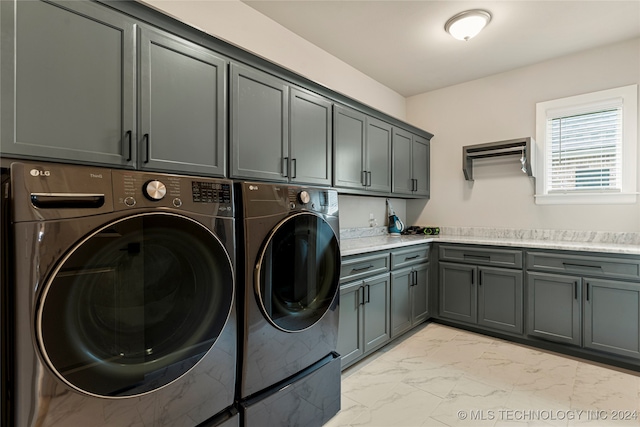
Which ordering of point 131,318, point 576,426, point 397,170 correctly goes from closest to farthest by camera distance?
1. point 131,318
2. point 576,426
3. point 397,170

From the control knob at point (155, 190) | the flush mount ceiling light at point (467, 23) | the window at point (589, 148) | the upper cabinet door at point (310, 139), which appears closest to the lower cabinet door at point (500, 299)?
the window at point (589, 148)

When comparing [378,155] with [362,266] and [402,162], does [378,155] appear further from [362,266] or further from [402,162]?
[362,266]

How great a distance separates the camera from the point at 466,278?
3.04 metres

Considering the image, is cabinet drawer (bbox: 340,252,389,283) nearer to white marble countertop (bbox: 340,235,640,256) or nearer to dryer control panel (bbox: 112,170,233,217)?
white marble countertop (bbox: 340,235,640,256)

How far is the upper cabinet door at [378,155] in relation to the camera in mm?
2965

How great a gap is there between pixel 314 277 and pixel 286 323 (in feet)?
0.97

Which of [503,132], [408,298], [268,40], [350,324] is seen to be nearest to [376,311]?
[350,324]

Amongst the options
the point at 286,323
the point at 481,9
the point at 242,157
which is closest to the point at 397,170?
the point at 481,9

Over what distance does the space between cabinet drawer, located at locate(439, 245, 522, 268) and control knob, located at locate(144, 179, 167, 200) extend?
2758mm

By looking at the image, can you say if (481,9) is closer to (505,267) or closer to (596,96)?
(596,96)

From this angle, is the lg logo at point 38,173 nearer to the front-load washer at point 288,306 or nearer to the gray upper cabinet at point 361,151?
the front-load washer at point 288,306

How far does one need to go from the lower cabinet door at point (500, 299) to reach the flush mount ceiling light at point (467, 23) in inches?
79.0

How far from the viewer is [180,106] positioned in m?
1.59

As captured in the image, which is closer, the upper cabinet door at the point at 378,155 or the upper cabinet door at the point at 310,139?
the upper cabinet door at the point at 310,139
